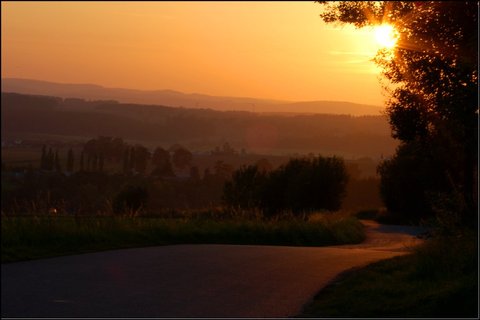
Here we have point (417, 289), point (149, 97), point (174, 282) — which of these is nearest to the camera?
point (417, 289)

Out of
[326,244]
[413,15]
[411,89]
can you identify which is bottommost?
[326,244]

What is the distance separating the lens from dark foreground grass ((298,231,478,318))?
8.82m

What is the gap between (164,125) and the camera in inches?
3177

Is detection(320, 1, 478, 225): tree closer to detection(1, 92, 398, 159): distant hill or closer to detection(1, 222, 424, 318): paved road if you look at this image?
detection(1, 222, 424, 318): paved road

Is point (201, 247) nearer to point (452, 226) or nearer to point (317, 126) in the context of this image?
point (452, 226)

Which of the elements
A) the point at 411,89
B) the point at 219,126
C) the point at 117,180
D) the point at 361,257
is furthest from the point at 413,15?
the point at 219,126

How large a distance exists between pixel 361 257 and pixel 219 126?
59065 mm

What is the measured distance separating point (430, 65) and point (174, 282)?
5970 millimetres

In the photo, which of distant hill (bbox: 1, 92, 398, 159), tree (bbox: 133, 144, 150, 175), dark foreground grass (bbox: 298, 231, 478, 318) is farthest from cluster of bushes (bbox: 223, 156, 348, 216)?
dark foreground grass (bbox: 298, 231, 478, 318)

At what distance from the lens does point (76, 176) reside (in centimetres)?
5203

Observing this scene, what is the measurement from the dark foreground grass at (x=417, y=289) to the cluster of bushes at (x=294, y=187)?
25637 millimetres

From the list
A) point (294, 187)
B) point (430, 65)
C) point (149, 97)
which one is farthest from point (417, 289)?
point (149, 97)

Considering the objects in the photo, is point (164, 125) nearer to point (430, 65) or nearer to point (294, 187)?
point (294, 187)

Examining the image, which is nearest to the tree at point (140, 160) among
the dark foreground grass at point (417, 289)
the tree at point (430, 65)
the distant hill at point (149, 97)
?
the distant hill at point (149, 97)
